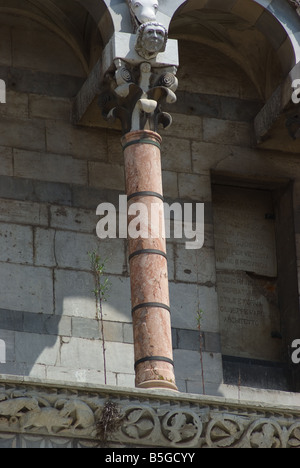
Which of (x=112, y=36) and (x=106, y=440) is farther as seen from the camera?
(x=112, y=36)

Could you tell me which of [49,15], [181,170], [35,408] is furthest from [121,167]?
[35,408]

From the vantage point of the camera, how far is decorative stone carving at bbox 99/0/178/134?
18.2 m

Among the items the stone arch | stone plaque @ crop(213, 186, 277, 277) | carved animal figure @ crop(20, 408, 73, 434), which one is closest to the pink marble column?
carved animal figure @ crop(20, 408, 73, 434)

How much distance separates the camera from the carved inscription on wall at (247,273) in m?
20.0

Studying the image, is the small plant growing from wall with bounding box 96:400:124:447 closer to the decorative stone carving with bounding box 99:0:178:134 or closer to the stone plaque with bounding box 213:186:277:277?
the decorative stone carving with bounding box 99:0:178:134

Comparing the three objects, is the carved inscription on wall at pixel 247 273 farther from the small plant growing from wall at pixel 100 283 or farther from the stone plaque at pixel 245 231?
the small plant growing from wall at pixel 100 283

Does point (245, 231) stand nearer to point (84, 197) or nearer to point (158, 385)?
point (84, 197)

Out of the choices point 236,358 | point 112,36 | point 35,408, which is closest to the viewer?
point 35,408

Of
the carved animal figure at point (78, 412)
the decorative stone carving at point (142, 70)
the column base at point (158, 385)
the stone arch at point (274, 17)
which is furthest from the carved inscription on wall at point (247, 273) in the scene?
the carved animal figure at point (78, 412)

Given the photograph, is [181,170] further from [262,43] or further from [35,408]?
[35,408]

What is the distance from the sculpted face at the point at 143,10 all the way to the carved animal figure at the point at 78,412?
Result: 476 centimetres

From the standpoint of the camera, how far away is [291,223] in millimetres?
20562

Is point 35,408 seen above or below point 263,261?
below
